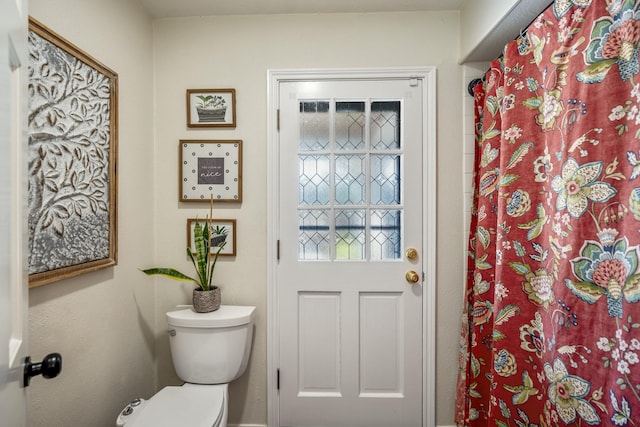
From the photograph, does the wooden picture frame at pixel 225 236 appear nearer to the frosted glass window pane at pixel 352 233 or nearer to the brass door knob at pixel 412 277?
the frosted glass window pane at pixel 352 233

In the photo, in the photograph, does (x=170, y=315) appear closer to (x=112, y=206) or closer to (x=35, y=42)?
(x=112, y=206)

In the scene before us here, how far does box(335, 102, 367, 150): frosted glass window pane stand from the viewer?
1811mm

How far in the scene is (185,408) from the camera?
54.7 inches

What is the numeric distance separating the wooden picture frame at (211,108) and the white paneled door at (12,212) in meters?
1.09

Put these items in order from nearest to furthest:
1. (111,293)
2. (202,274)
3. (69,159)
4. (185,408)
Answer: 1. (69,159)
2. (185,408)
3. (111,293)
4. (202,274)

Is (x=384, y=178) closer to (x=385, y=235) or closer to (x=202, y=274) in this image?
(x=385, y=235)

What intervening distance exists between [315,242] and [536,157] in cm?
110

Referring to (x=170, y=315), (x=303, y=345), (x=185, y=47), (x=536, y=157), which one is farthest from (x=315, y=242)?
(x=185, y=47)

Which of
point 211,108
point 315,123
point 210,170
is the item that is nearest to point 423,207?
point 315,123

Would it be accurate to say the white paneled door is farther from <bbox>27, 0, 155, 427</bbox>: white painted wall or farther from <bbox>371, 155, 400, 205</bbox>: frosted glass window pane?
<bbox>371, 155, 400, 205</bbox>: frosted glass window pane

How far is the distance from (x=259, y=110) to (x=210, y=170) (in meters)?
0.43

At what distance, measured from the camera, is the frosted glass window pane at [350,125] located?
1.81 metres

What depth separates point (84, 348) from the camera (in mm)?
1332

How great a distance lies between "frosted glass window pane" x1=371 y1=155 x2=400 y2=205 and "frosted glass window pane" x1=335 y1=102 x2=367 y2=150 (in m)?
0.14
